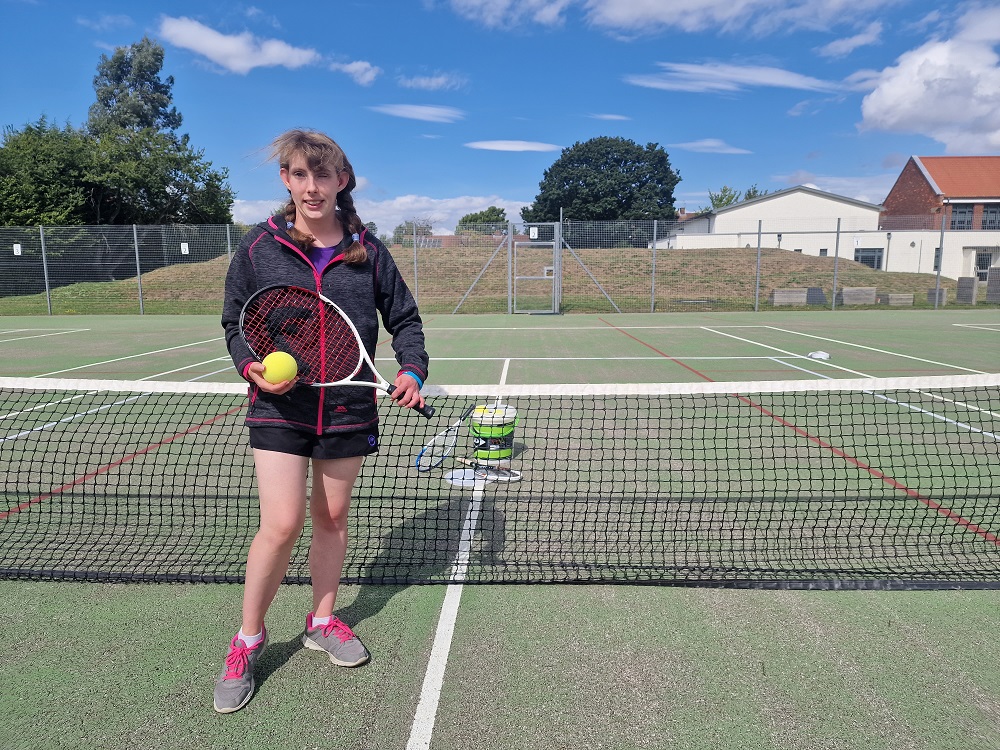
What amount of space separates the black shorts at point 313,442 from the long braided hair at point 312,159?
65cm

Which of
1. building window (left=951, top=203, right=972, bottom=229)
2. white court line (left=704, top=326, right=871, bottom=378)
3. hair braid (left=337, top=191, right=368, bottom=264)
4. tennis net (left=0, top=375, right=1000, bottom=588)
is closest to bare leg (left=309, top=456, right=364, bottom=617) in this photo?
tennis net (left=0, top=375, right=1000, bottom=588)

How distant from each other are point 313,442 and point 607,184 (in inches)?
2720

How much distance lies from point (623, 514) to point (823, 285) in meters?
25.9

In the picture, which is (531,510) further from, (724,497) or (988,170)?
(988,170)

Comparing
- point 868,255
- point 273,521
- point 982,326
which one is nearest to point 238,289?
point 273,521

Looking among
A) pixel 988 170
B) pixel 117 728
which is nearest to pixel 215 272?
pixel 117 728

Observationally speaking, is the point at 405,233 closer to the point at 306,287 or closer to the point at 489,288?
the point at 489,288

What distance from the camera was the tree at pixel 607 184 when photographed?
67.7 m

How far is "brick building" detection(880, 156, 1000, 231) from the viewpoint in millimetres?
45219

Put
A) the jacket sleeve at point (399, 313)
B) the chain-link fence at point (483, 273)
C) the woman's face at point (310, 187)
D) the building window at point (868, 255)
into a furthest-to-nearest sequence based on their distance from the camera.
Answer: the building window at point (868, 255) < the chain-link fence at point (483, 273) < the jacket sleeve at point (399, 313) < the woman's face at point (310, 187)

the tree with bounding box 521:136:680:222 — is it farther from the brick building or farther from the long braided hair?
the long braided hair

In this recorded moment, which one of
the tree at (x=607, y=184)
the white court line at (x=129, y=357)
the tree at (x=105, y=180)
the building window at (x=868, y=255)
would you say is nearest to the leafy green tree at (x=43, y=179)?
the tree at (x=105, y=180)

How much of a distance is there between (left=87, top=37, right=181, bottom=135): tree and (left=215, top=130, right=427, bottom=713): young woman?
188 ft

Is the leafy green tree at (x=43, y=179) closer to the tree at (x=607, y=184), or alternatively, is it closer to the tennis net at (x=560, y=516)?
the tennis net at (x=560, y=516)
